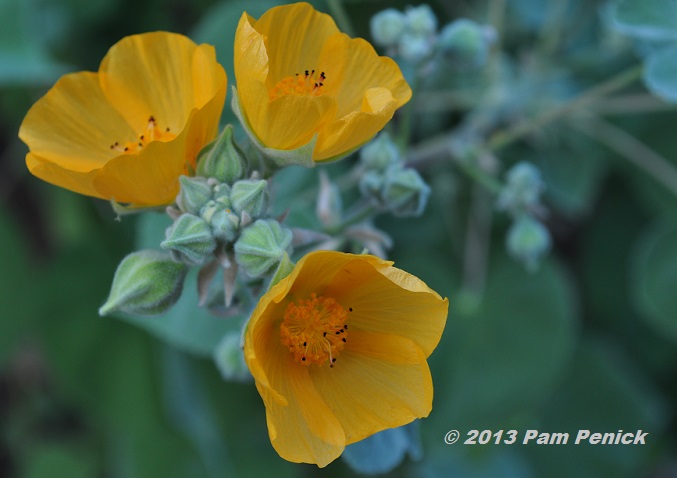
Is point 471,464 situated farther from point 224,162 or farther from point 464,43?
point 224,162

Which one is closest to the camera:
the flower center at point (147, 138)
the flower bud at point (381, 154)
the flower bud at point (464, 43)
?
the flower center at point (147, 138)

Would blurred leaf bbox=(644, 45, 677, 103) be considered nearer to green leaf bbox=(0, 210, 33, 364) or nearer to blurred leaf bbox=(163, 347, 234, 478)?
blurred leaf bbox=(163, 347, 234, 478)

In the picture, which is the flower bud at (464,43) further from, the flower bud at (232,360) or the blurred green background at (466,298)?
the flower bud at (232,360)

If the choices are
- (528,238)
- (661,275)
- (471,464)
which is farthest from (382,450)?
(661,275)

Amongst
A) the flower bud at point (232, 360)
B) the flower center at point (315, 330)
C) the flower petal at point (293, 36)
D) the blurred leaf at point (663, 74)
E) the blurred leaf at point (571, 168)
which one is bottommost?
the blurred leaf at point (571, 168)

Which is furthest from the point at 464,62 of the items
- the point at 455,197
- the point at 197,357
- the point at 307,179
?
the point at 197,357

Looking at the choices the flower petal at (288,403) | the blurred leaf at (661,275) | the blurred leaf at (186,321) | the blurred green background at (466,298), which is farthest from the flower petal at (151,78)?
the blurred leaf at (661,275)

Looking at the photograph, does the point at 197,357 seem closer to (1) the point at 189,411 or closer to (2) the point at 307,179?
(1) the point at 189,411
